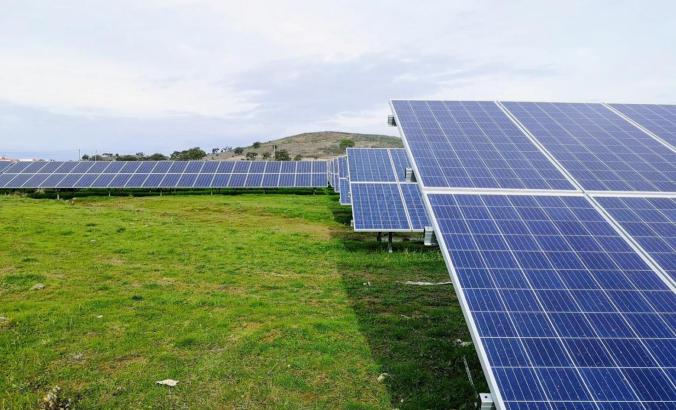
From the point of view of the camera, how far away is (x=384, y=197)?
74.2 ft

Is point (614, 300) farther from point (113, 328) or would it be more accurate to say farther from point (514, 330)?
point (113, 328)

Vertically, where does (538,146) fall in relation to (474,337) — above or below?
above

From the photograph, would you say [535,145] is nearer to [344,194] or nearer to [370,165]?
[370,165]

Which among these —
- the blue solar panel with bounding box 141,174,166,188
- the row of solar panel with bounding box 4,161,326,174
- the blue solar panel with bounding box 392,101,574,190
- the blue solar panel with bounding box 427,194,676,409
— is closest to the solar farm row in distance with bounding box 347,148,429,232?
the blue solar panel with bounding box 392,101,574,190

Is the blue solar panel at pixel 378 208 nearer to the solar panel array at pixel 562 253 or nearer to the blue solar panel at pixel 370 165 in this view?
the blue solar panel at pixel 370 165

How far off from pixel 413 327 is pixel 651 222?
6361 millimetres

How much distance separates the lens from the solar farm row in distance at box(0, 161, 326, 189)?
41.9 meters

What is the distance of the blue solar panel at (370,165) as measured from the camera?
25223 millimetres

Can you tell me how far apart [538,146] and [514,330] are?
7788 mm

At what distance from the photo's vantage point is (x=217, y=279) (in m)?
16.0

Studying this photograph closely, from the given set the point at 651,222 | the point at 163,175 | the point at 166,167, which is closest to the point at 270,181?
the point at 163,175

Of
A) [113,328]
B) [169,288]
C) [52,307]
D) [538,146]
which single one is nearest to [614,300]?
[538,146]

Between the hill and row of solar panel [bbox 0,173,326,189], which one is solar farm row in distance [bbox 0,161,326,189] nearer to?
row of solar panel [bbox 0,173,326,189]

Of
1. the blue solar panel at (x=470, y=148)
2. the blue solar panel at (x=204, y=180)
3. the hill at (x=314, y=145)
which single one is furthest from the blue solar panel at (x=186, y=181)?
the hill at (x=314, y=145)
